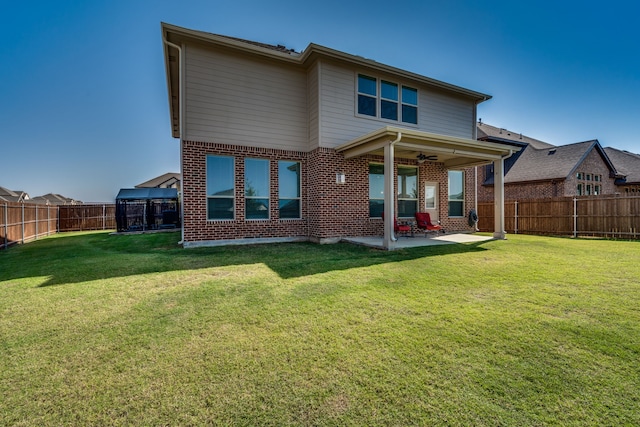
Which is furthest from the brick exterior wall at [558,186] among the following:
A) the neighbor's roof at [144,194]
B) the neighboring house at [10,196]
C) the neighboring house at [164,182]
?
the neighboring house at [10,196]

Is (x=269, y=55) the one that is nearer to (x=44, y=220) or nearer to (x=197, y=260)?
(x=197, y=260)

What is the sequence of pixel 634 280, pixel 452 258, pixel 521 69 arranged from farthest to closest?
pixel 521 69
pixel 452 258
pixel 634 280

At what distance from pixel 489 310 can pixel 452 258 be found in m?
3.30

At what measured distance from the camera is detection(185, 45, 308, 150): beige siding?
27.6ft

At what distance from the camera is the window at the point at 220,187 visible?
867 centimetres

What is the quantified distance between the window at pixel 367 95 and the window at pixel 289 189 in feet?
Answer: 9.74

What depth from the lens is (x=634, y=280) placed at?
4617mm

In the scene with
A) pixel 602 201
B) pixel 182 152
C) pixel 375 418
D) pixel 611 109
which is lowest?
pixel 375 418

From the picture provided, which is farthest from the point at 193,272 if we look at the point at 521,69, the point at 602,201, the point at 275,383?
the point at 521,69

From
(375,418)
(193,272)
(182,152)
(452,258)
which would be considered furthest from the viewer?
(182,152)

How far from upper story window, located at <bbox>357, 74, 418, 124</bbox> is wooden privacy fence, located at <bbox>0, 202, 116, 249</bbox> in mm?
12383

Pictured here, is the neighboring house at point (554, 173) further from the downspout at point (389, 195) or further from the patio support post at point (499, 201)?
the downspout at point (389, 195)

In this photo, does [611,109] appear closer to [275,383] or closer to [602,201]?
[602,201]

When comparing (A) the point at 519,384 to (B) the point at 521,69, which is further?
(B) the point at 521,69
